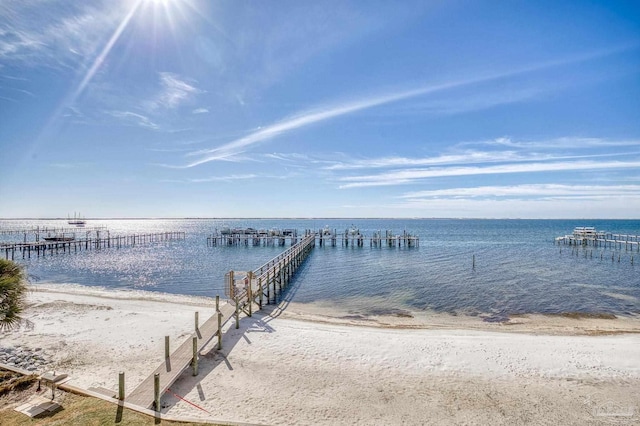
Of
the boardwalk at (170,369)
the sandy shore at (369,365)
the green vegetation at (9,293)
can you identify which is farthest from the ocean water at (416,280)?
the green vegetation at (9,293)

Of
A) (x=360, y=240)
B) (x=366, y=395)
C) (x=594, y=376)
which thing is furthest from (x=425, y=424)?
(x=360, y=240)

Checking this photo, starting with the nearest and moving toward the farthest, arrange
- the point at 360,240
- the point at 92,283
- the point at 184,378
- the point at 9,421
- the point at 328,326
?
the point at 9,421 < the point at 184,378 < the point at 328,326 < the point at 92,283 < the point at 360,240

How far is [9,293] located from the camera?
6.95 metres

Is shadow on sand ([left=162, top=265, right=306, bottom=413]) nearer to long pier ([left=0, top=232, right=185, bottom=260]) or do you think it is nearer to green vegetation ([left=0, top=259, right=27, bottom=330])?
A: green vegetation ([left=0, top=259, right=27, bottom=330])

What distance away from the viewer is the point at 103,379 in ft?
34.6

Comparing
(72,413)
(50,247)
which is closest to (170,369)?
(72,413)

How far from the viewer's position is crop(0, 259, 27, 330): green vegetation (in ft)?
22.5

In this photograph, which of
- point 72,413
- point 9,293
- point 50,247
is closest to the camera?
point 9,293

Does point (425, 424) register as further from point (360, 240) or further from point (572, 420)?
point (360, 240)

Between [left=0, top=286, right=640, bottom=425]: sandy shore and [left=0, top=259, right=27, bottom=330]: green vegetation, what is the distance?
402 centimetres

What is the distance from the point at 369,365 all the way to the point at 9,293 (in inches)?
391

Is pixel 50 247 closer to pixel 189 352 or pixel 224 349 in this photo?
pixel 224 349

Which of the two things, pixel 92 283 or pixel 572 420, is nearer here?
pixel 572 420

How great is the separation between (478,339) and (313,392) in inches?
322
